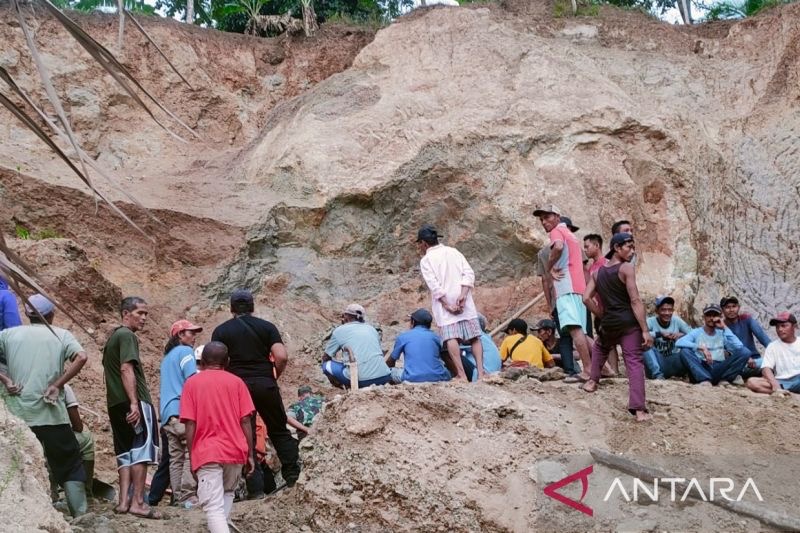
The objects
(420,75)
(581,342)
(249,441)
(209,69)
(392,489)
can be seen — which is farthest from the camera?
(209,69)

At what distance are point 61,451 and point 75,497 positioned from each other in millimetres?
372

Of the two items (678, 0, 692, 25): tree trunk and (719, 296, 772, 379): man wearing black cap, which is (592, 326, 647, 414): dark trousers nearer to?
(719, 296, 772, 379): man wearing black cap

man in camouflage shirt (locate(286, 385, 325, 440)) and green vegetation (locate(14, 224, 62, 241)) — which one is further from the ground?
green vegetation (locate(14, 224, 62, 241))

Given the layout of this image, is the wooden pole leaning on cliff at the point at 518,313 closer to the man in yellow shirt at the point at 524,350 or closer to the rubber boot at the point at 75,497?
the man in yellow shirt at the point at 524,350

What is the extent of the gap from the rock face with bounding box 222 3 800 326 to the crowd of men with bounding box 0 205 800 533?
4778mm

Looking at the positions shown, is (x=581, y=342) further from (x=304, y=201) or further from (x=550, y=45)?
(x=550, y=45)

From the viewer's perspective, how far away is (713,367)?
29.3 feet

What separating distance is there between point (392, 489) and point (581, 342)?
243cm

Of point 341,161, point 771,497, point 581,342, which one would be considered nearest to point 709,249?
point 341,161

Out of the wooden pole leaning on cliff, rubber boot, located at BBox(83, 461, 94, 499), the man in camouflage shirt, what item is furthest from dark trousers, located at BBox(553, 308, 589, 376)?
rubber boot, located at BBox(83, 461, 94, 499)

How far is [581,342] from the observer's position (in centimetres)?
818

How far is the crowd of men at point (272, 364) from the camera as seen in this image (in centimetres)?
612

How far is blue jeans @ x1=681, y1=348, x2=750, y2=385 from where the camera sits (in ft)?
29.0

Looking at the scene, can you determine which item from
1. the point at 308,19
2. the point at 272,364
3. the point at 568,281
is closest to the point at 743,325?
the point at 568,281
